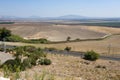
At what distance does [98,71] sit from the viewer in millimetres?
27844

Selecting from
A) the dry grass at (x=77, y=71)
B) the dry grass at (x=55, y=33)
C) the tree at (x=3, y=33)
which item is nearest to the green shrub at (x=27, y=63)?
the dry grass at (x=77, y=71)

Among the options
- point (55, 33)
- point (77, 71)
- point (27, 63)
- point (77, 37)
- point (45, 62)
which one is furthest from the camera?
point (55, 33)

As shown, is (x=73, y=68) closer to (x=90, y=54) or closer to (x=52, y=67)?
(x=52, y=67)

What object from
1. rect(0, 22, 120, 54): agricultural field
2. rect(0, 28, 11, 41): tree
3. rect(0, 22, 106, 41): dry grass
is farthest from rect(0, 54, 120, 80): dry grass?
rect(0, 22, 106, 41): dry grass

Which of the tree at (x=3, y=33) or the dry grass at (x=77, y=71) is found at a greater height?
the dry grass at (x=77, y=71)

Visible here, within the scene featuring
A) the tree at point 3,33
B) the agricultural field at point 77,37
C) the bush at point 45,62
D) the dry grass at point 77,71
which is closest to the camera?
the dry grass at point 77,71

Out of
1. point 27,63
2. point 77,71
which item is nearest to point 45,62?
point 27,63

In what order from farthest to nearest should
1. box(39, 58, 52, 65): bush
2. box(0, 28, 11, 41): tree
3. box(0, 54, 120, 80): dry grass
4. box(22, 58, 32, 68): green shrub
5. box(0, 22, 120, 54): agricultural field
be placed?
box(0, 28, 11, 41): tree → box(0, 22, 120, 54): agricultural field → box(39, 58, 52, 65): bush → box(22, 58, 32, 68): green shrub → box(0, 54, 120, 80): dry grass

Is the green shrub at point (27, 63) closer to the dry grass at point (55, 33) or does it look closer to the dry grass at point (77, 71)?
the dry grass at point (77, 71)

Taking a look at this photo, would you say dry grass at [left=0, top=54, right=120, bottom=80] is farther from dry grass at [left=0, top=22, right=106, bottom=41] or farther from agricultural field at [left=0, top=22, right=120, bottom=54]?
dry grass at [left=0, top=22, right=106, bottom=41]

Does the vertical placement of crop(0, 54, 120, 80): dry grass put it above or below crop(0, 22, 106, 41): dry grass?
above

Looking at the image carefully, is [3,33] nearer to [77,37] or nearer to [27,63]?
[77,37]

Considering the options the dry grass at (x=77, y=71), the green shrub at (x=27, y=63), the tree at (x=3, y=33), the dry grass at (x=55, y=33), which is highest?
the green shrub at (x=27, y=63)

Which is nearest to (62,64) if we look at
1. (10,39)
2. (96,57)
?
(96,57)
